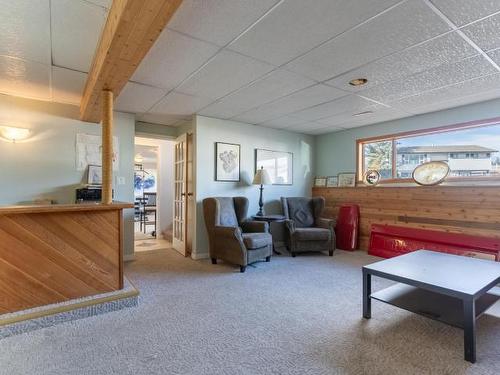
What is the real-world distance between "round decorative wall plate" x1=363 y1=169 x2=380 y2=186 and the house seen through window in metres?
0.09

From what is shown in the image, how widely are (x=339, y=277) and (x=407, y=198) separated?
1865mm

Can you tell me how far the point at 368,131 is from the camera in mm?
4926

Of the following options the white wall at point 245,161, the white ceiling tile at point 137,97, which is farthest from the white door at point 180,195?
the white ceiling tile at point 137,97

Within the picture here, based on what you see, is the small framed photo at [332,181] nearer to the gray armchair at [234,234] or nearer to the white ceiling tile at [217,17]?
the gray armchair at [234,234]

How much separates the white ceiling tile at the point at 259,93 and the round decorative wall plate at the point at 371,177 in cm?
248

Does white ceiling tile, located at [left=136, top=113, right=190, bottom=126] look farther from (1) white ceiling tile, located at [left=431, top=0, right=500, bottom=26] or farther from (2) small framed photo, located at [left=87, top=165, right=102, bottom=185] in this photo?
(1) white ceiling tile, located at [left=431, top=0, right=500, bottom=26]

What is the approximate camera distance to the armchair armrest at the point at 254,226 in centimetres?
401

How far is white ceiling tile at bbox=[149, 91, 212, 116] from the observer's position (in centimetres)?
343

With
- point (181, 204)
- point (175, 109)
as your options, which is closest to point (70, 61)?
point (175, 109)

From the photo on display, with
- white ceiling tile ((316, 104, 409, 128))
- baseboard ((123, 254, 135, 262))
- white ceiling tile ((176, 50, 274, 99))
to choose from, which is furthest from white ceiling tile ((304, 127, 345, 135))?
baseboard ((123, 254, 135, 262))

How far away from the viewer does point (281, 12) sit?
5.88ft

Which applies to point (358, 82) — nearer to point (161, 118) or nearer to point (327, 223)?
point (327, 223)

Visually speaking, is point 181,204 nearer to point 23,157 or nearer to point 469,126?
point 23,157

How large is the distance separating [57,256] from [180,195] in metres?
2.54
